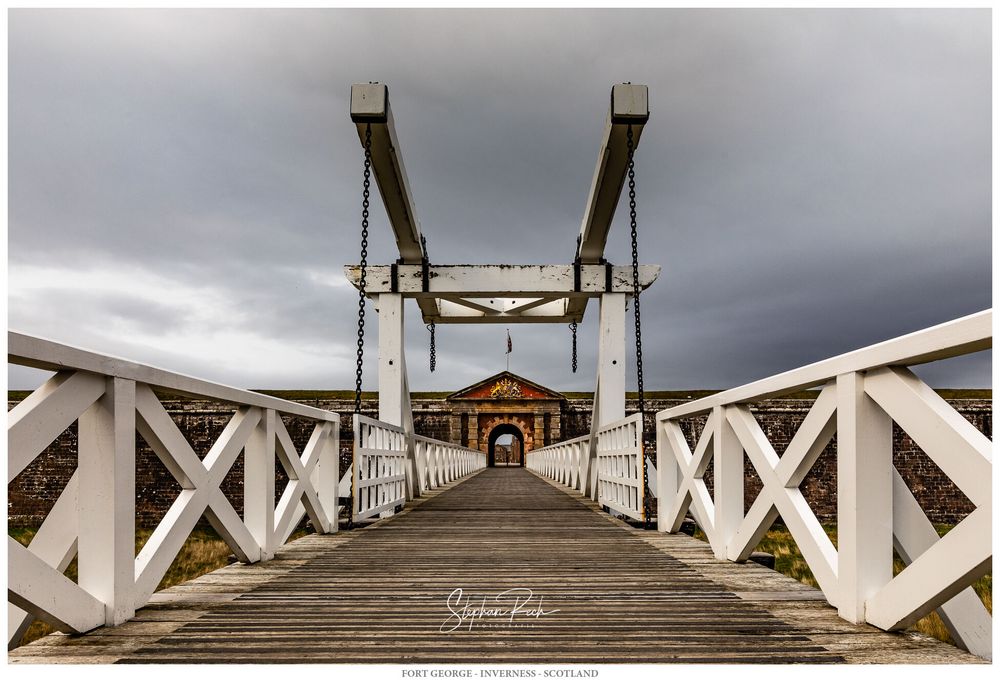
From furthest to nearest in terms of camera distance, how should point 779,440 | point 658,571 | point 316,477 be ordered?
1. point 779,440
2. point 316,477
3. point 658,571

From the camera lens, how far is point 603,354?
7562 mm

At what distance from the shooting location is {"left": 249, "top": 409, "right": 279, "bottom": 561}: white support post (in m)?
3.38

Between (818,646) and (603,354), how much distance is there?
5697 millimetres

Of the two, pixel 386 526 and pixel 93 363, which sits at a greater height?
pixel 93 363

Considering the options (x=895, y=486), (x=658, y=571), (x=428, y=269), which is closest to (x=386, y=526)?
(x=658, y=571)

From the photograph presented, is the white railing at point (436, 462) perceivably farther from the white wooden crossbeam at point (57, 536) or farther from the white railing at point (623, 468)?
the white wooden crossbeam at point (57, 536)

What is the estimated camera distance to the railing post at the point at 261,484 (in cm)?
338

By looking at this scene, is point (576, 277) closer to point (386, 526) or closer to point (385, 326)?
point (385, 326)

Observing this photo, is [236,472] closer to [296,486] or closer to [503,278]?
[503,278]

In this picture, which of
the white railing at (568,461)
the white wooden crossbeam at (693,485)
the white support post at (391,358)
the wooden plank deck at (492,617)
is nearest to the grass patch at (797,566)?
the white railing at (568,461)

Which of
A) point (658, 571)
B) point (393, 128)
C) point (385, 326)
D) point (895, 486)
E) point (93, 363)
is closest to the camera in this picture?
point (93, 363)

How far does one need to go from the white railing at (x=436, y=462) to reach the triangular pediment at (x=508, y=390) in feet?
37.6

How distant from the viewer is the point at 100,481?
6.95 ft

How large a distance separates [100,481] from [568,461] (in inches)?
413
